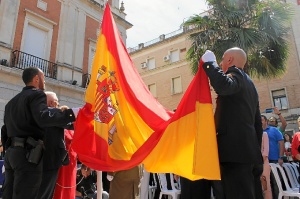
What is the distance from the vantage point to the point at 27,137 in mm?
2990

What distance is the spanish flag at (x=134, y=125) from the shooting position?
2672 millimetres

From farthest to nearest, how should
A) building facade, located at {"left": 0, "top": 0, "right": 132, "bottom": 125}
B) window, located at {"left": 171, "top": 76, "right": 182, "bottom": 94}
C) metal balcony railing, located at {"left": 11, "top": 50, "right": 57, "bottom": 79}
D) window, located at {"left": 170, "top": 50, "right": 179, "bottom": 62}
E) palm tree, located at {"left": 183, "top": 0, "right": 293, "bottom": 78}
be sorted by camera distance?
window, located at {"left": 170, "top": 50, "right": 179, "bottom": 62} → window, located at {"left": 171, "top": 76, "right": 182, "bottom": 94} → metal balcony railing, located at {"left": 11, "top": 50, "right": 57, "bottom": 79} → building facade, located at {"left": 0, "top": 0, "right": 132, "bottom": 125} → palm tree, located at {"left": 183, "top": 0, "right": 293, "bottom": 78}

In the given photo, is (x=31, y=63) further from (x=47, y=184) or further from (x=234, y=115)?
(x=234, y=115)

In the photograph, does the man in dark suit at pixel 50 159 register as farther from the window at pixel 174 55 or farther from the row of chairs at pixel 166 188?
the window at pixel 174 55

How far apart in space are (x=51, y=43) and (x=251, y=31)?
934 cm

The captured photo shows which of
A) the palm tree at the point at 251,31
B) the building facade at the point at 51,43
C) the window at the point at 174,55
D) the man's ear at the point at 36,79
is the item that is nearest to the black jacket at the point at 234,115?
the man's ear at the point at 36,79

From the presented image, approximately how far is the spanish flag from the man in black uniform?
0.42 meters

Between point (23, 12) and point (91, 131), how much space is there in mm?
11502

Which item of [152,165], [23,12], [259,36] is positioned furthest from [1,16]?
[152,165]

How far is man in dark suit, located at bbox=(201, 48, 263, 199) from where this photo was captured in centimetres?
244

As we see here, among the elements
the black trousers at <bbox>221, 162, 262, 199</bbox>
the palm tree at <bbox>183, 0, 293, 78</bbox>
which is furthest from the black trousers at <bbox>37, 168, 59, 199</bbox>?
the palm tree at <bbox>183, 0, 293, 78</bbox>

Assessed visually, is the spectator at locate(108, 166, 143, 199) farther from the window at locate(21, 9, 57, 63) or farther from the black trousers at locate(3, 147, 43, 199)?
the window at locate(21, 9, 57, 63)

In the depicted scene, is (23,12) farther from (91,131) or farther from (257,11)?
(91,131)

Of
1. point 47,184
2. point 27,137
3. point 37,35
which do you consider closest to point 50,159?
point 47,184
